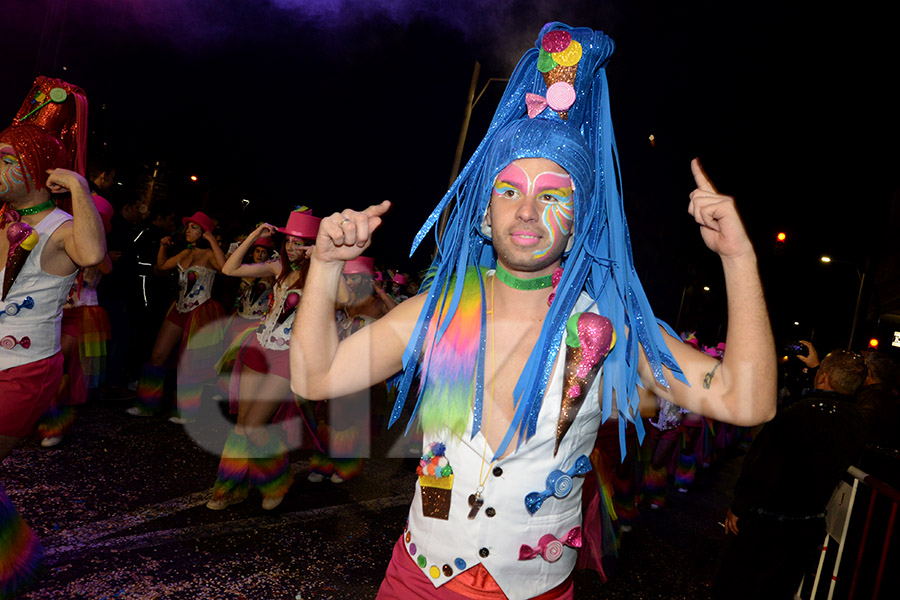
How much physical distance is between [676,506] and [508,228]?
6210mm

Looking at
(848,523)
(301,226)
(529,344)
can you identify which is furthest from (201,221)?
(848,523)

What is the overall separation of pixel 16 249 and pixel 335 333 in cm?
221

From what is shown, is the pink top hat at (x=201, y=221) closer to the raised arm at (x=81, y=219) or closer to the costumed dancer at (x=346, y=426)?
the costumed dancer at (x=346, y=426)

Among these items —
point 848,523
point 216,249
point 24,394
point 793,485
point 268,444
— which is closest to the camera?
point 24,394

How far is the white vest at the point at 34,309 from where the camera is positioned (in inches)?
113

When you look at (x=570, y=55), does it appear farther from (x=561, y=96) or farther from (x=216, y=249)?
(x=216, y=249)

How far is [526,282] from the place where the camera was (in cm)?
191

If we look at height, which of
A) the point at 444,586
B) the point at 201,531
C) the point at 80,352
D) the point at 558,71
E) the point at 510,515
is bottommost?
the point at 201,531

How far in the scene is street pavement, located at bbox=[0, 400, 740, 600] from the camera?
327 cm

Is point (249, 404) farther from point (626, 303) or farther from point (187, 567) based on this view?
point (626, 303)

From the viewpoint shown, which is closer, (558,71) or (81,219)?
(558,71)

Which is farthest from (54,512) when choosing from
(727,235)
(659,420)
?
(659,420)

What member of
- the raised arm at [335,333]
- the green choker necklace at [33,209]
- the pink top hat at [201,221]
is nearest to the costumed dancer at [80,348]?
the pink top hat at [201,221]

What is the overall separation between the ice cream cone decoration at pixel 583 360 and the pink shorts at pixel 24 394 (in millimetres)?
2632
